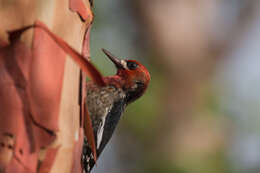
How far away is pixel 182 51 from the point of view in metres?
6.38

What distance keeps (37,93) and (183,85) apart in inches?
184

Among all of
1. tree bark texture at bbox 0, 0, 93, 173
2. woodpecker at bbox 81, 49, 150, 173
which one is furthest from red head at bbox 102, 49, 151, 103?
tree bark texture at bbox 0, 0, 93, 173

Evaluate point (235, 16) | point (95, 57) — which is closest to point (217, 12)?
point (235, 16)

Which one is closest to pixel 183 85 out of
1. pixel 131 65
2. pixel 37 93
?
pixel 131 65

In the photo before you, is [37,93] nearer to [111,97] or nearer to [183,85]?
[111,97]

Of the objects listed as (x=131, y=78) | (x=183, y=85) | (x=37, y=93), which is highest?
(x=37, y=93)

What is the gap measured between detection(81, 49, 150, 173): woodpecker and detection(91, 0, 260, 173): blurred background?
89.3 inches

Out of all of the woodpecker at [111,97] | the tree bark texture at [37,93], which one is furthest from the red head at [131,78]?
the tree bark texture at [37,93]

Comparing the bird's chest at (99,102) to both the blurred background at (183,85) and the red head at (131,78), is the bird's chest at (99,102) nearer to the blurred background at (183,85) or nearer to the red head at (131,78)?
the red head at (131,78)

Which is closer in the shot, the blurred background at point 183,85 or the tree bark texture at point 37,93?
the tree bark texture at point 37,93

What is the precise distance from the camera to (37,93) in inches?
67.5

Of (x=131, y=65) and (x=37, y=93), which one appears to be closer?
(x=37, y=93)

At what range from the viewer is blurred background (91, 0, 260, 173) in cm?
601

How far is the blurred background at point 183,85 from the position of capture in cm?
601
